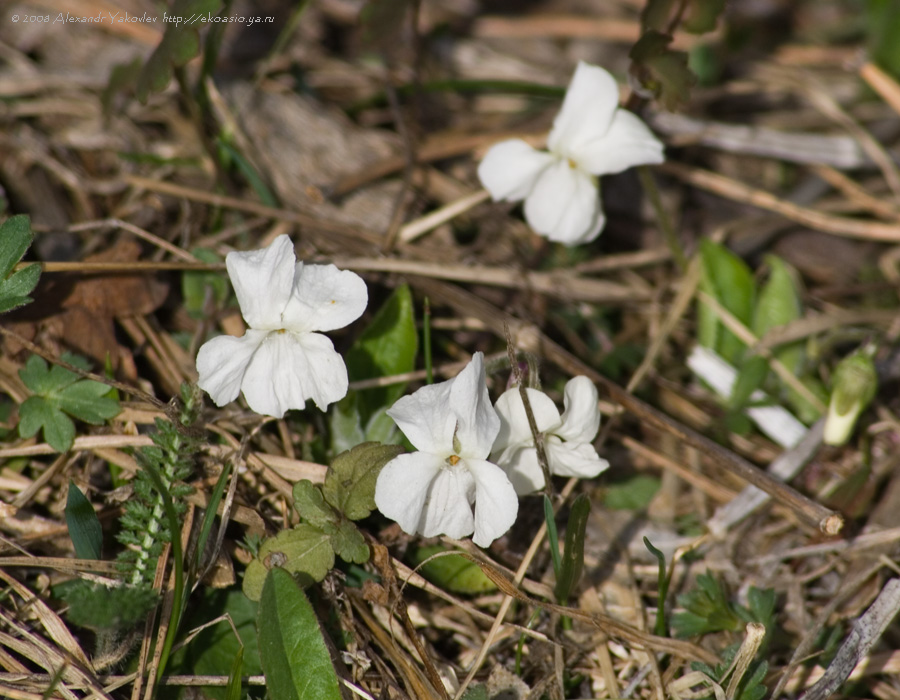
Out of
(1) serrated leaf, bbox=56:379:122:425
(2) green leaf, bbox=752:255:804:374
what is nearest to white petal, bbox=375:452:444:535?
(1) serrated leaf, bbox=56:379:122:425

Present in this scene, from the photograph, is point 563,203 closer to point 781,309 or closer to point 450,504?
point 781,309

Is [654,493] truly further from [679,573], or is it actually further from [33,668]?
[33,668]

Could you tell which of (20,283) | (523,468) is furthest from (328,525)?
(20,283)

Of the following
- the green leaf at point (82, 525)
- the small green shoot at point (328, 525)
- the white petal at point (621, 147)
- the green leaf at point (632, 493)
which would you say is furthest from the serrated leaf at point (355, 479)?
the white petal at point (621, 147)

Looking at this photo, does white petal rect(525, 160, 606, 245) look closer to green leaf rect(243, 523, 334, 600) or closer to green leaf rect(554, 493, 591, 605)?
green leaf rect(554, 493, 591, 605)

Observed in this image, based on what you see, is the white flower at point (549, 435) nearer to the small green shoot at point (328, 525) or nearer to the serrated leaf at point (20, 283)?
the small green shoot at point (328, 525)

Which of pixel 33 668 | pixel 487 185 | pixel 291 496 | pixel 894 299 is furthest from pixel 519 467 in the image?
pixel 894 299
